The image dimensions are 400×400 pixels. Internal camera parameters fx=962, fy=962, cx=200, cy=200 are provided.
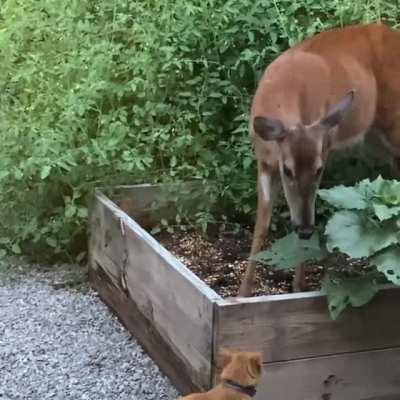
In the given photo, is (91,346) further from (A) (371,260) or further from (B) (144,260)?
(A) (371,260)

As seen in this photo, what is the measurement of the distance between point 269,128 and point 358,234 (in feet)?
A: 1.77

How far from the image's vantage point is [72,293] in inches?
172

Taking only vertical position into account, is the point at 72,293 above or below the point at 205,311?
below

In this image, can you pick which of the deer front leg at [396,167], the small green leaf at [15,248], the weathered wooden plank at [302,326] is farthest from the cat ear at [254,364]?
the small green leaf at [15,248]

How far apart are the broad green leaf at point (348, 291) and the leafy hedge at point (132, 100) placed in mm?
1110

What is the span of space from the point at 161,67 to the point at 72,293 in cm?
110

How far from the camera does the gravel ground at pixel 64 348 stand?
338 cm

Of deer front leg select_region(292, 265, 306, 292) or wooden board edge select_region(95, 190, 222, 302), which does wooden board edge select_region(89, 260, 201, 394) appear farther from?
deer front leg select_region(292, 265, 306, 292)

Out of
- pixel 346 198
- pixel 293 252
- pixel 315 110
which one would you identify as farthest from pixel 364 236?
pixel 315 110

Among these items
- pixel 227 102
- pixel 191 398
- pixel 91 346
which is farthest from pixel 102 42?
pixel 191 398

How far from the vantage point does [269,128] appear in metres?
3.27

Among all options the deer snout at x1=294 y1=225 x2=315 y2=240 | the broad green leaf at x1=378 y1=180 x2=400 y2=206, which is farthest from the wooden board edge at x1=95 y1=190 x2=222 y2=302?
the broad green leaf at x1=378 y1=180 x2=400 y2=206

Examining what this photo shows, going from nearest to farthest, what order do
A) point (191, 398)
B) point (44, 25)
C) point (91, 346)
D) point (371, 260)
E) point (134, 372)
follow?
point (191, 398)
point (371, 260)
point (134, 372)
point (91, 346)
point (44, 25)

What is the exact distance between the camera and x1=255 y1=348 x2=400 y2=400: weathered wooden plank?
9.71 feet
